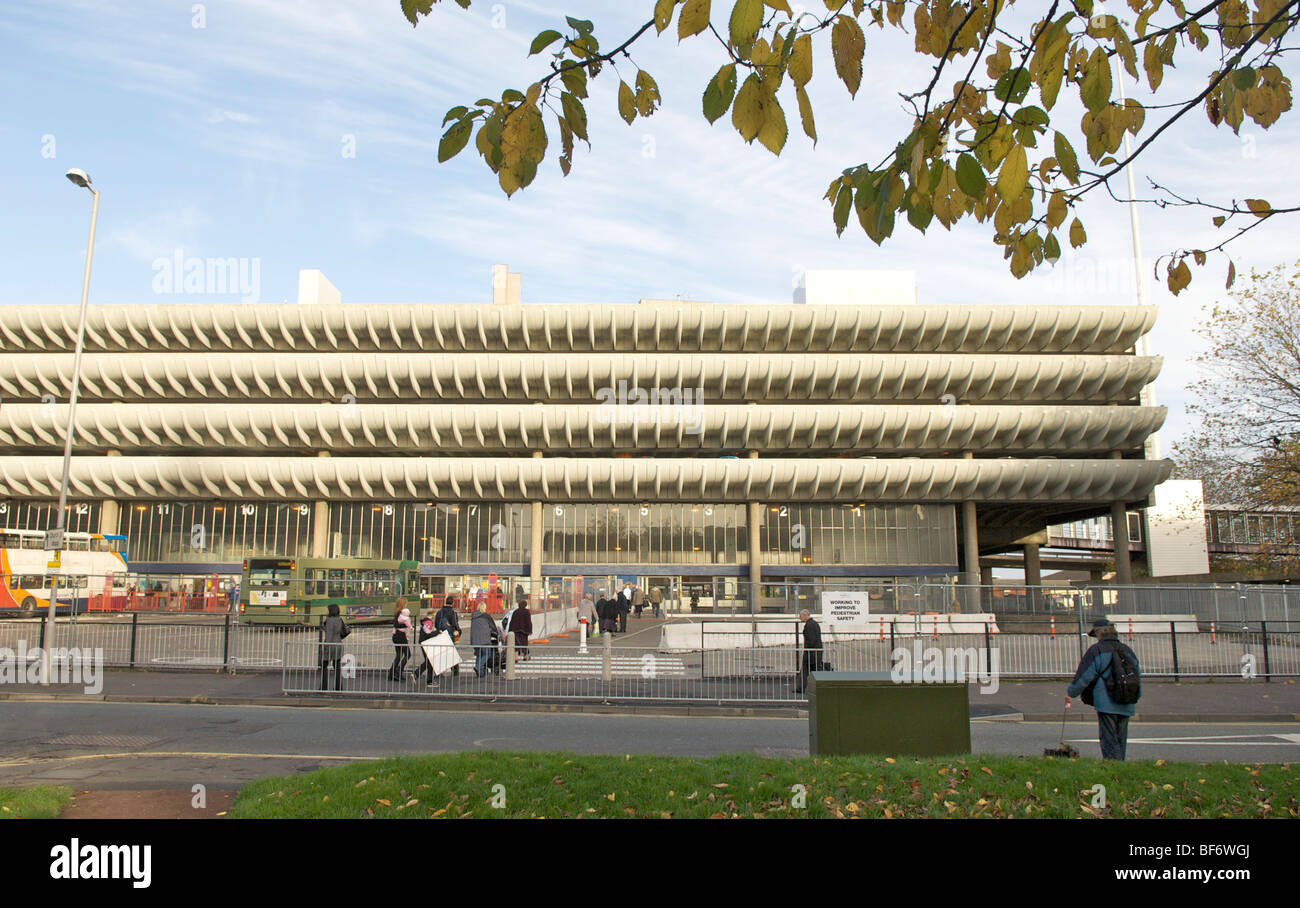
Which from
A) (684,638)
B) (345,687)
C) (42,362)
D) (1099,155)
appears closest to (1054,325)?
(684,638)

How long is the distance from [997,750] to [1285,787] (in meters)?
4.90

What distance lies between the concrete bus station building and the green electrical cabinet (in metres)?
44.2

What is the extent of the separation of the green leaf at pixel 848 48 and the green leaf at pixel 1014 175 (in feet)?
2.52

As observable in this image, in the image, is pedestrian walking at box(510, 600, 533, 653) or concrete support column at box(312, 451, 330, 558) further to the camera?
concrete support column at box(312, 451, 330, 558)

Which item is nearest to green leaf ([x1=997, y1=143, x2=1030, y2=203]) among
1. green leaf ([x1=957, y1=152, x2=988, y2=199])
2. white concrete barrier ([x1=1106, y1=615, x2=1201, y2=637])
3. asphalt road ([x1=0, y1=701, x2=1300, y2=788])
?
green leaf ([x1=957, y1=152, x2=988, y2=199])

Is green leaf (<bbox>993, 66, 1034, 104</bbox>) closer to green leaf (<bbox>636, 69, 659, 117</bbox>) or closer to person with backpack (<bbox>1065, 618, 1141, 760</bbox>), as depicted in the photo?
green leaf (<bbox>636, 69, 659, 117</bbox>)

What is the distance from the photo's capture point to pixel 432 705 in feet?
52.5

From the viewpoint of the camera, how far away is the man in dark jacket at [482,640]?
Answer: 60.4 feet

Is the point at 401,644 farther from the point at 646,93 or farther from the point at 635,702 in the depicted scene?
the point at 646,93

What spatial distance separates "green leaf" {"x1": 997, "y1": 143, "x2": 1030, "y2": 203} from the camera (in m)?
4.00

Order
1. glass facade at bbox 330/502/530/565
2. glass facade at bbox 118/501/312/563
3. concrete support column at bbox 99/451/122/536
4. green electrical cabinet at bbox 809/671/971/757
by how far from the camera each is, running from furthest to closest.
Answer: glass facade at bbox 118/501/312/563
glass facade at bbox 330/502/530/565
concrete support column at bbox 99/451/122/536
green electrical cabinet at bbox 809/671/971/757

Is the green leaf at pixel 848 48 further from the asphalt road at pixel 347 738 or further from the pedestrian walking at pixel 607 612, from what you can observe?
the pedestrian walking at pixel 607 612

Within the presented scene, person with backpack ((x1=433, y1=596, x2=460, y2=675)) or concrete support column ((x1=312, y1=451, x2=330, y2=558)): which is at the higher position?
concrete support column ((x1=312, y1=451, x2=330, y2=558))

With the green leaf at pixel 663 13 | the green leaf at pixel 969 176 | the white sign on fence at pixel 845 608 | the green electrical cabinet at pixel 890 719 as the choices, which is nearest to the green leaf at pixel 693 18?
the green leaf at pixel 663 13
